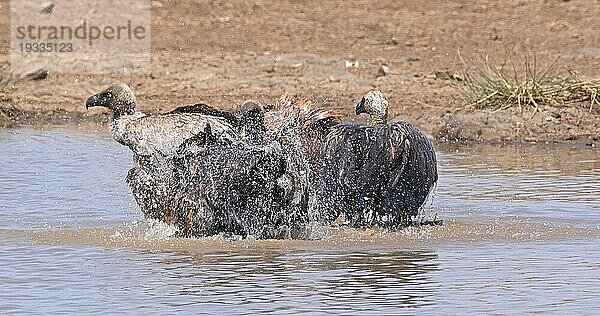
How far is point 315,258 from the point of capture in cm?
841

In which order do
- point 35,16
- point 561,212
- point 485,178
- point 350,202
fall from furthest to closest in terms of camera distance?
1. point 35,16
2. point 485,178
3. point 561,212
4. point 350,202

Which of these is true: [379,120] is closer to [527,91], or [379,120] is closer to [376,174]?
[376,174]

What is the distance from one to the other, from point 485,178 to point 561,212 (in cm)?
208

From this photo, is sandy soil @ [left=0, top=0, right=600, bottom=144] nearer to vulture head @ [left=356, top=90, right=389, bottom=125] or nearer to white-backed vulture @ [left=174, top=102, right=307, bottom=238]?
vulture head @ [left=356, top=90, right=389, bottom=125]

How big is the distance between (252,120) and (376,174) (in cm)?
96

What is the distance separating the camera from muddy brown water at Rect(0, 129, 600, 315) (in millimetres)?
7117

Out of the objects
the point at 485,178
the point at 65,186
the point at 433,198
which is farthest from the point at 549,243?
the point at 65,186

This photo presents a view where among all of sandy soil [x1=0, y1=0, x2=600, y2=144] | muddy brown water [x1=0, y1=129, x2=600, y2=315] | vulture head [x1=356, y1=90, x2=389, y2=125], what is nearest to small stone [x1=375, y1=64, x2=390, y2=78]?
sandy soil [x1=0, y1=0, x2=600, y2=144]

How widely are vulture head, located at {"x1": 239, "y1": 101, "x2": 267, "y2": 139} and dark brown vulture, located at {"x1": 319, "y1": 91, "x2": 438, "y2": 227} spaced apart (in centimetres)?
56

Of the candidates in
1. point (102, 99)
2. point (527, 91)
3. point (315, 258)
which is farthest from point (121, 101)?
point (527, 91)

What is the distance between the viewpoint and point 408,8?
77.2 ft

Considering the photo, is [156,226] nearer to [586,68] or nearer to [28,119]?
[28,119]

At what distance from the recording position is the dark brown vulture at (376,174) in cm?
951

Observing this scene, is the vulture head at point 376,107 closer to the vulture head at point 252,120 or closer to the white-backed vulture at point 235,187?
the vulture head at point 252,120
